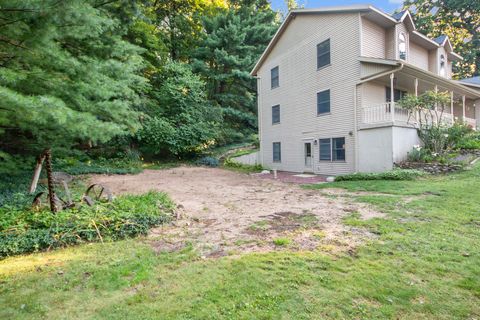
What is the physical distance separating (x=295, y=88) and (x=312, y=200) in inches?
393

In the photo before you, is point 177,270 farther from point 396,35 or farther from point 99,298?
point 396,35

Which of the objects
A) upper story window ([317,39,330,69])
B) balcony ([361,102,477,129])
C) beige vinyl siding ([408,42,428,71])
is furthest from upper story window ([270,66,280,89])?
beige vinyl siding ([408,42,428,71])

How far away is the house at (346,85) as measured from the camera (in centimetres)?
1170

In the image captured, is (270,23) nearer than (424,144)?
No

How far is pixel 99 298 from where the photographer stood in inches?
111

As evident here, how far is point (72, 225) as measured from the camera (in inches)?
177

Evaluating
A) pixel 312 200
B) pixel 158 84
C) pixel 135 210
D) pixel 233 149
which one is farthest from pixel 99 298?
pixel 158 84

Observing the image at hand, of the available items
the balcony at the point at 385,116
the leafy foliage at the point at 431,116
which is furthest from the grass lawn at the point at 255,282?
the leafy foliage at the point at 431,116

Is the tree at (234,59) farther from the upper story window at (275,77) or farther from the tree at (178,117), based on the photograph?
the upper story window at (275,77)

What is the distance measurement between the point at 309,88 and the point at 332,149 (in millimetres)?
3671

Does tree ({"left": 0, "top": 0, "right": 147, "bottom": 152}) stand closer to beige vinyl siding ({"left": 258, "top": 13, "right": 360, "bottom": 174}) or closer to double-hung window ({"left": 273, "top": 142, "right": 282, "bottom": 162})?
beige vinyl siding ({"left": 258, "top": 13, "right": 360, "bottom": 174})

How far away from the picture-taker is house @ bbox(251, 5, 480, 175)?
38.4 feet

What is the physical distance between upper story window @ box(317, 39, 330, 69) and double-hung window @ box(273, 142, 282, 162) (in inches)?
202

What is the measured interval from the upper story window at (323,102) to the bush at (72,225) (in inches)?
427
